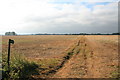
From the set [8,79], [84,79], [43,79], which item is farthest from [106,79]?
[8,79]

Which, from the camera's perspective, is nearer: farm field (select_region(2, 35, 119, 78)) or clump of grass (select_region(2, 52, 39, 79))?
clump of grass (select_region(2, 52, 39, 79))

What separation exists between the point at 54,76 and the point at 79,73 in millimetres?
1314

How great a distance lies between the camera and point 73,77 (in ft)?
20.1

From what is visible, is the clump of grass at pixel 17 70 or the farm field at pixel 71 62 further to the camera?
the farm field at pixel 71 62

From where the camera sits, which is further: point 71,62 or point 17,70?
point 71,62

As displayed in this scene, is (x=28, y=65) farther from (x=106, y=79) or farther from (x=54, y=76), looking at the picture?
(x=106, y=79)

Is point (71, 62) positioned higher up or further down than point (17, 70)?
further down

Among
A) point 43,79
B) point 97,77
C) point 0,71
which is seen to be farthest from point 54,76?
point 0,71

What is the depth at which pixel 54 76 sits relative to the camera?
20.9 ft

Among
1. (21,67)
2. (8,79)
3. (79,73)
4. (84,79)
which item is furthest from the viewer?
(79,73)

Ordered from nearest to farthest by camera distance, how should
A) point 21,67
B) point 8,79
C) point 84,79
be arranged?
1. point 8,79
2. point 84,79
3. point 21,67

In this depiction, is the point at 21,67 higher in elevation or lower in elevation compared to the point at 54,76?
higher

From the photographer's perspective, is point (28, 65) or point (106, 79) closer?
point (106, 79)

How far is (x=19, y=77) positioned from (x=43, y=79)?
105cm
